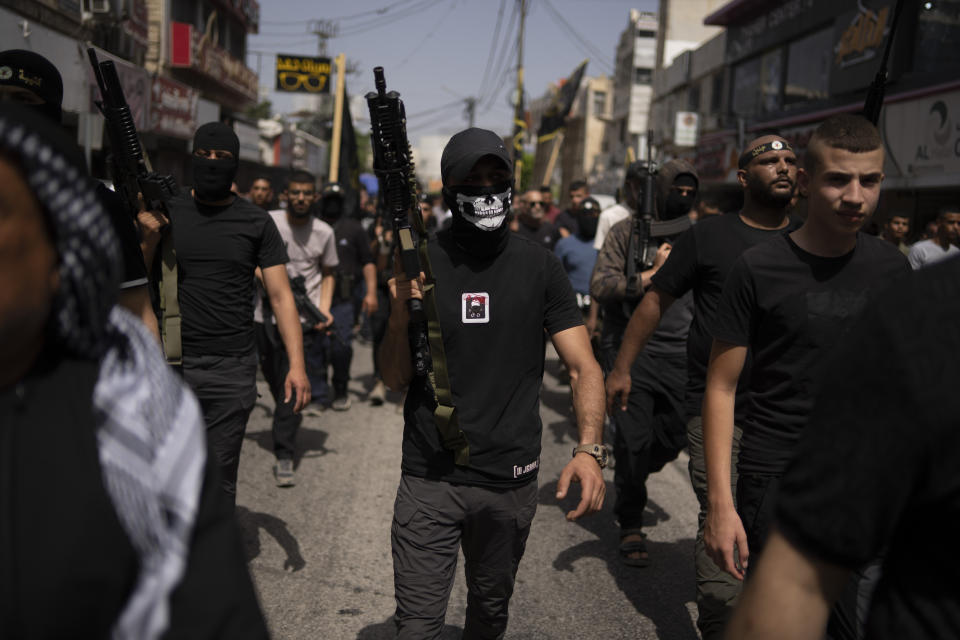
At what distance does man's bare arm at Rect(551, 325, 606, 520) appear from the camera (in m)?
3.09

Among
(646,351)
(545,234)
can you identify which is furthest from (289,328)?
(545,234)

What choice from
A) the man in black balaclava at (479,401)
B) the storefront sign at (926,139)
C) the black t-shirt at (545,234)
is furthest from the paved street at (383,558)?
the storefront sign at (926,139)

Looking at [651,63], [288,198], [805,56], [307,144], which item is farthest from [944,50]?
[651,63]

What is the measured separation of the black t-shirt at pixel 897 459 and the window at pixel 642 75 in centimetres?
5325

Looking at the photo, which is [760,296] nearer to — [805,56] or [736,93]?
[805,56]

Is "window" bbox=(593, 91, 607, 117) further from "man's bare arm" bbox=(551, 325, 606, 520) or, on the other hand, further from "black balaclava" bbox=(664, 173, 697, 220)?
"man's bare arm" bbox=(551, 325, 606, 520)

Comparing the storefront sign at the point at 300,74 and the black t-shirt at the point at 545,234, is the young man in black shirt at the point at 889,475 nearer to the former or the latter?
the black t-shirt at the point at 545,234

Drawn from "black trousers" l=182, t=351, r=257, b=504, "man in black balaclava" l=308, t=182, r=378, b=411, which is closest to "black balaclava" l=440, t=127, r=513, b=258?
"black trousers" l=182, t=351, r=257, b=504

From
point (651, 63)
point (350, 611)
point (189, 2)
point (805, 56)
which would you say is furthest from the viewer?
point (651, 63)

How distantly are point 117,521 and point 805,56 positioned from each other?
2532 centimetres

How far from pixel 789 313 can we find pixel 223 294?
8.87 feet

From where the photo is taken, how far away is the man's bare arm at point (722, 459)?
299cm

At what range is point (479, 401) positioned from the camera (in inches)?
126

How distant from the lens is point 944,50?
1612cm
